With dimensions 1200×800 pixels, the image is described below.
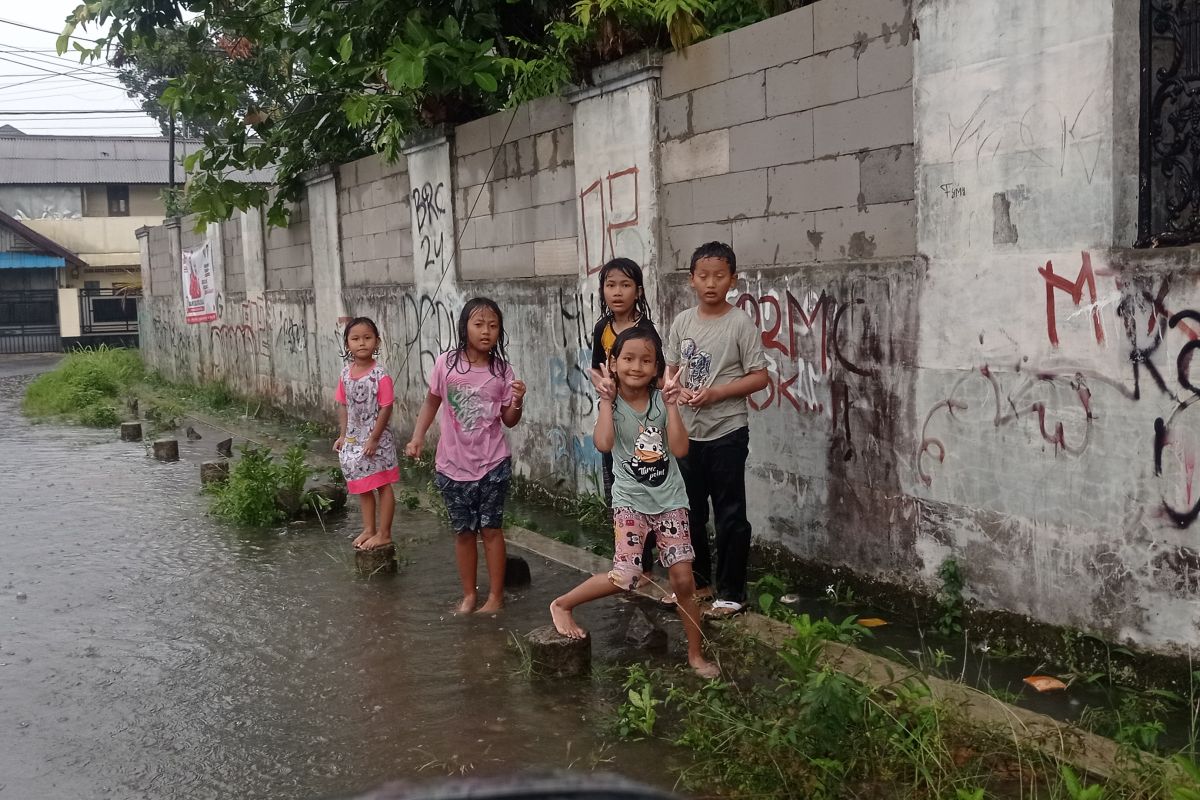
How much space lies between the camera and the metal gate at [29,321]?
37.5 metres

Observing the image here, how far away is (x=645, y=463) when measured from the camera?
15.7 feet

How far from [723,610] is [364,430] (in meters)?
2.87

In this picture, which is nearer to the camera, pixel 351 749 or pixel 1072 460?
pixel 351 749

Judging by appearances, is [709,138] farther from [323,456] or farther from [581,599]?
[323,456]

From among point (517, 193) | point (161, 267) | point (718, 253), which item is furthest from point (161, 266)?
point (718, 253)

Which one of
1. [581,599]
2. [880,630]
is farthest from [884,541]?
[581,599]

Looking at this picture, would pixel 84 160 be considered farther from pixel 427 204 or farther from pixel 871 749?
pixel 871 749

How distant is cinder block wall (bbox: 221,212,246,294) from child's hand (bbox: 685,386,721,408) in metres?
12.4

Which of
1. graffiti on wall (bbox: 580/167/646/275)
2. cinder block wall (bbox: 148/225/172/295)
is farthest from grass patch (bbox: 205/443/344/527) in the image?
cinder block wall (bbox: 148/225/172/295)

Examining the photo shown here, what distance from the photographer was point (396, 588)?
6438mm

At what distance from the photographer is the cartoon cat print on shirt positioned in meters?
4.77

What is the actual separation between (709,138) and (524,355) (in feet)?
9.10

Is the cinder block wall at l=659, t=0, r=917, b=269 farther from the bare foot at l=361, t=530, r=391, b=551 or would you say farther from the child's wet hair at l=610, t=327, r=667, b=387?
the bare foot at l=361, t=530, r=391, b=551

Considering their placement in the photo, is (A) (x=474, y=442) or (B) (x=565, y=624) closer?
(B) (x=565, y=624)
